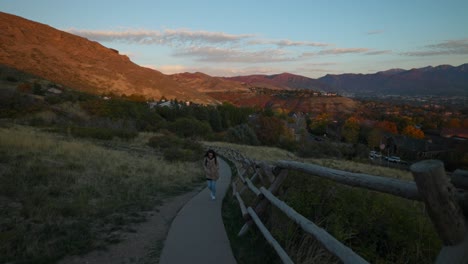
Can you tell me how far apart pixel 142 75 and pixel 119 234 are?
14235 cm

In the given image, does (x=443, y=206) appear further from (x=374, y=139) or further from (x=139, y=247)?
(x=374, y=139)

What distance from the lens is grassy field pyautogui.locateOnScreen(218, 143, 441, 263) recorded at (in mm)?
4035

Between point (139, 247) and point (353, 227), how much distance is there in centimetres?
397

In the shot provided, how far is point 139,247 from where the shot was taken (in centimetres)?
655

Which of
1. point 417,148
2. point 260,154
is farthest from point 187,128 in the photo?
point 417,148

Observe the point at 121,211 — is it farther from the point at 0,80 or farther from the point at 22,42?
the point at 22,42

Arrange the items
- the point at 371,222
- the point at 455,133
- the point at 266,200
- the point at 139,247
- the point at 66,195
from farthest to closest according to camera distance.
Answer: the point at 455,133 < the point at 66,195 < the point at 266,200 < the point at 139,247 < the point at 371,222

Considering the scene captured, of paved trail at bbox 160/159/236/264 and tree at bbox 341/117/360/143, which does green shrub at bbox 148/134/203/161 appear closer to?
paved trail at bbox 160/159/236/264

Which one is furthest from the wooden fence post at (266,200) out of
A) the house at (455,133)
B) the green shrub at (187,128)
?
the house at (455,133)

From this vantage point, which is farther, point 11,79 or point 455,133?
point 11,79

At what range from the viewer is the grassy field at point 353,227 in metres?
4.04

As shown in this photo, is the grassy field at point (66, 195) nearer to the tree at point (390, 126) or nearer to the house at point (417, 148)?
the house at point (417, 148)

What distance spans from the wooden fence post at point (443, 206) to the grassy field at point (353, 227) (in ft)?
5.87

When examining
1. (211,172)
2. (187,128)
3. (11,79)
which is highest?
(11,79)
